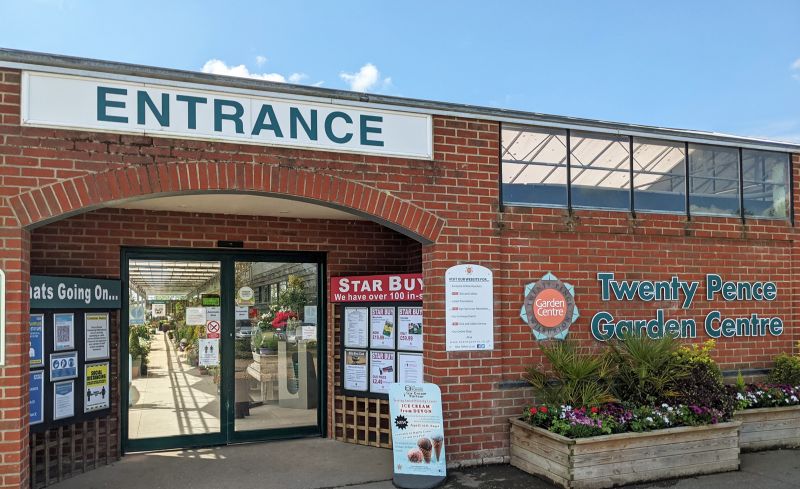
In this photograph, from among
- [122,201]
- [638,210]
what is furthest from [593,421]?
[122,201]

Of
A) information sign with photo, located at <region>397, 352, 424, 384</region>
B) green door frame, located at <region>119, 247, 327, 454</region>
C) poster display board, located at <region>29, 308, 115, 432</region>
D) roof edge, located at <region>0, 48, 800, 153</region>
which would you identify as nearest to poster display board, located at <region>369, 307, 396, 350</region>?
information sign with photo, located at <region>397, 352, 424, 384</region>

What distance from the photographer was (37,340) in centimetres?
637

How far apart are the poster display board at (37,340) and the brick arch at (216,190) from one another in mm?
1159

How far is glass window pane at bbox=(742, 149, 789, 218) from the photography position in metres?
8.99

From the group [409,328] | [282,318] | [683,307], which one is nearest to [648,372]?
[683,307]

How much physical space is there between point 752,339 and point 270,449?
6560 mm

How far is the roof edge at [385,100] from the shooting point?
5742mm

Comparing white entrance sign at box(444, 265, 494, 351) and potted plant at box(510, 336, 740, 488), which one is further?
white entrance sign at box(444, 265, 494, 351)

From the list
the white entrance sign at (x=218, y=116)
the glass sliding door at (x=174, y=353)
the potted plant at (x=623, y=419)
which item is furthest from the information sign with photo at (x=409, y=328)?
the glass sliding door at (x=174, y=353)

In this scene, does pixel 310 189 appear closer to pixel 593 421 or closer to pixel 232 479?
pixel 232 479

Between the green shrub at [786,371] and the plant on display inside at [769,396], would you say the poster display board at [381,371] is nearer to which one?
the plant on display inside at [769,396]

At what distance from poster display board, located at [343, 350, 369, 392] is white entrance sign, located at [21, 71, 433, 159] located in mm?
2849

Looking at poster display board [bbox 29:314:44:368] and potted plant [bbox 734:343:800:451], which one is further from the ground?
poster display board [bbox 29:314:44:368]

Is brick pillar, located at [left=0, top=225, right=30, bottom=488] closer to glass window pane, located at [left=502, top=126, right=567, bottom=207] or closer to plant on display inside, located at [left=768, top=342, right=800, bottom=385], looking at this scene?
glass window pane, located at [left=502, top=126, right=567, bottom=207]
